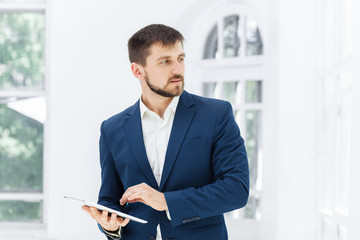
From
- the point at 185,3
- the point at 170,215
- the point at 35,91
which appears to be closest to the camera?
the point at 170,215

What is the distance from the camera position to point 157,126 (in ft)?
5.68

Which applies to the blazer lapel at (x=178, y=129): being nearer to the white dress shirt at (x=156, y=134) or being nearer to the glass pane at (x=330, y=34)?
the white dress shirt at (x=156, y=134)

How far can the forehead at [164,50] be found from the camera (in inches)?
63.4

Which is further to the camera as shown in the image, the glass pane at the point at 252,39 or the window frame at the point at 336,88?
the glass pane at the point at 252,39

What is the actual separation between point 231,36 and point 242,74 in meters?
0.36

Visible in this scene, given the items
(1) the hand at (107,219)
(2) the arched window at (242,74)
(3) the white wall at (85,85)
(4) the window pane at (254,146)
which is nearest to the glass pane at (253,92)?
(2) the arched window at (242,74)

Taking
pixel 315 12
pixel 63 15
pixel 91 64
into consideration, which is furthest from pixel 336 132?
pixel 63 15

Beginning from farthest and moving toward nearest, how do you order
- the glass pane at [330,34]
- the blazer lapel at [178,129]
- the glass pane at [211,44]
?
the glass pane at [211,44] → the glass pane at [330,34] → the blazer lapel at [178,129]

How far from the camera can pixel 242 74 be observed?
4273 millimetres

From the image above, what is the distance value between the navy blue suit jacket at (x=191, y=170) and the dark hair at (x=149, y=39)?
20 cm

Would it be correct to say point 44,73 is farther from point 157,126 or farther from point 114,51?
point 157,126

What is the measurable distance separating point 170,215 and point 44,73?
3.32 m

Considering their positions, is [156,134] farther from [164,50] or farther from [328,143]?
[328,143]

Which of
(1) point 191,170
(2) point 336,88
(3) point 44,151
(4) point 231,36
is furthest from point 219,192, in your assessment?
(3) point 44,151
